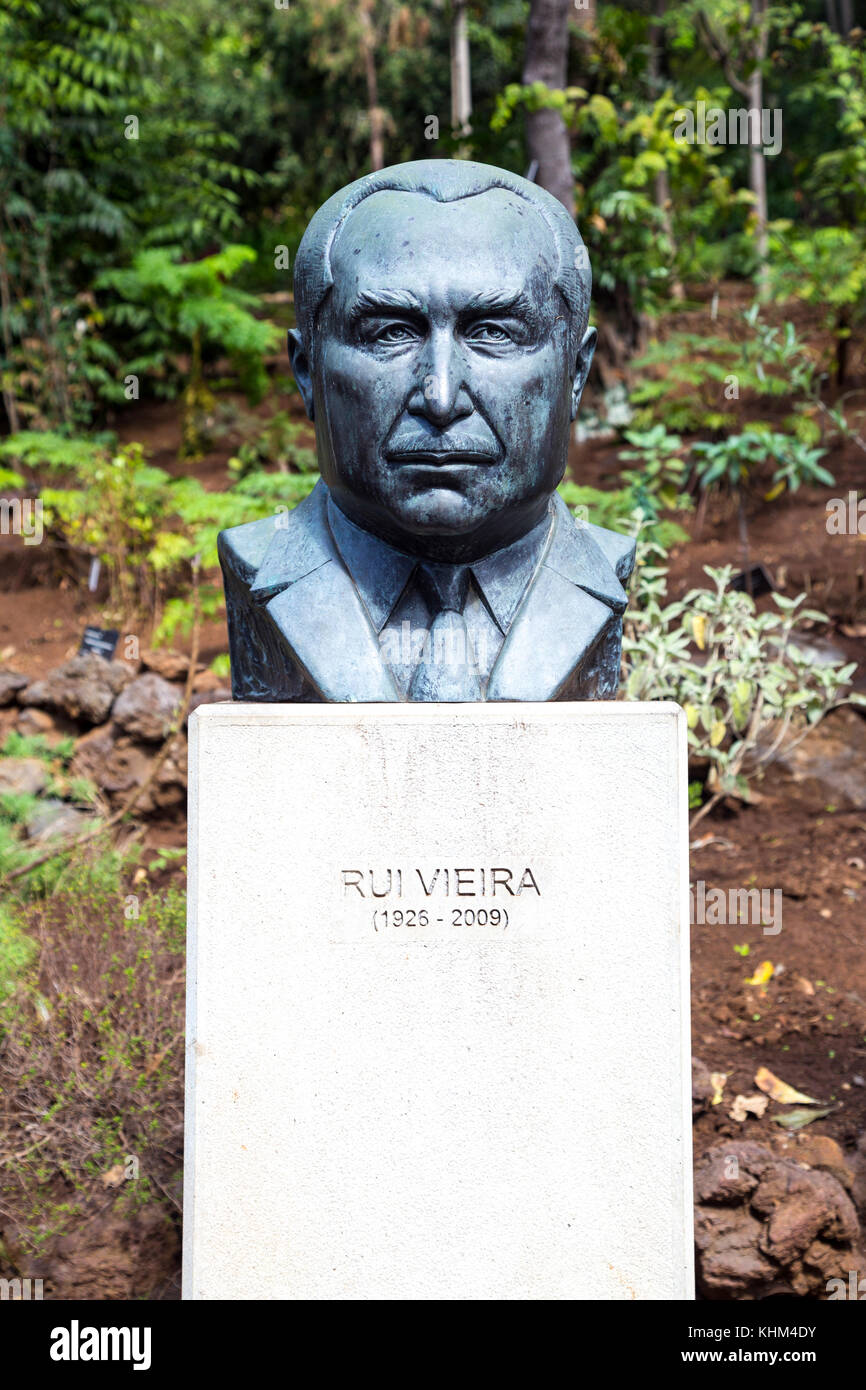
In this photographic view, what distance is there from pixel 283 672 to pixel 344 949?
0.68 meters

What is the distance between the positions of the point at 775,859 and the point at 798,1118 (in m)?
1.40

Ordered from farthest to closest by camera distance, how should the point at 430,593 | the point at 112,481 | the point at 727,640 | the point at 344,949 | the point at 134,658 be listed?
the point at 112,481
the point at 134,658
the point at 727,640
the point at 430,593
the point at 344,949

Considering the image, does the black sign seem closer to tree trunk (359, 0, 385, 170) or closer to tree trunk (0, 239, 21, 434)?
tree trunk (0, 239, 21, 434)

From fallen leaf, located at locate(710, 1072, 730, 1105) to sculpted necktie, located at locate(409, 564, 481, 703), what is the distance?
1.72 metres

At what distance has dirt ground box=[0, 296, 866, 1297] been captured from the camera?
3.80 metres

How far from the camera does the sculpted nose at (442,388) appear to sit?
7.84ft

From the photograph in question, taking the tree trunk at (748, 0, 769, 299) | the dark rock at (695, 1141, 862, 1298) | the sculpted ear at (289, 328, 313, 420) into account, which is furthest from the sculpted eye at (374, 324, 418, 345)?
the tree trunk at (748, 0, 769, 299)

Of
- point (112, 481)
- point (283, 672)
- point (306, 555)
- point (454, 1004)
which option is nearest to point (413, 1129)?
point (454, 1004)

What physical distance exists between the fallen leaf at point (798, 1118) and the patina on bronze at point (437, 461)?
5.11 feet

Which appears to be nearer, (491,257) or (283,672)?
(491,257)

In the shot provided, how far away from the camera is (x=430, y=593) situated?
270 centimetres

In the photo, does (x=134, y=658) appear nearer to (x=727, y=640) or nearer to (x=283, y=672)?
(x=727, y=640)

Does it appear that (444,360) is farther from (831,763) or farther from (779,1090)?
(831,763)

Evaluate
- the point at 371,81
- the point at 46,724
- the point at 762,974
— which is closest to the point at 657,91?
the point at 371,81
